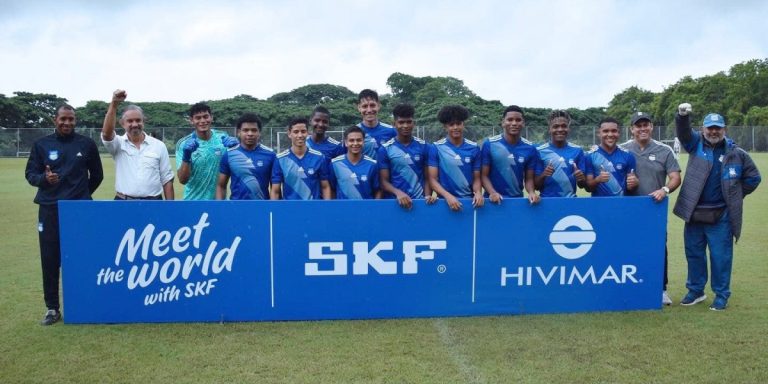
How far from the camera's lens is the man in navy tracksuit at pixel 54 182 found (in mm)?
5398

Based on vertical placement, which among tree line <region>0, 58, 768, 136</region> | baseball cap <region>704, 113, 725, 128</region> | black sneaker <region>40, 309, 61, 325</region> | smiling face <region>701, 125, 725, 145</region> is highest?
tree line <region>0, 58, 768, 136</region>

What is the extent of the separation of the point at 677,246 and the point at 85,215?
767 cm

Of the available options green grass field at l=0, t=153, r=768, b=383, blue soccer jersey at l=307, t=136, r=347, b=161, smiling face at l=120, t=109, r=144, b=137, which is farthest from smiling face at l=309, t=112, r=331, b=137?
green grass field at l=0, t=153, r=768, b=383

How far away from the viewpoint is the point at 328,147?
6320 mm

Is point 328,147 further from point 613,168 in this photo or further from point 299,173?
point 613,168

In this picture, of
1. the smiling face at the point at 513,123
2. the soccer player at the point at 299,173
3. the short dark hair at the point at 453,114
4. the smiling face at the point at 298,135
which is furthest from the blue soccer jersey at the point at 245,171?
the smiling face at the point at 513,123

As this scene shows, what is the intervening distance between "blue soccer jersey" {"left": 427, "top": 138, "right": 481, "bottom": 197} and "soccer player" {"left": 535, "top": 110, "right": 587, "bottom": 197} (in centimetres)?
64

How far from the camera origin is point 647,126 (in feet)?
19.9

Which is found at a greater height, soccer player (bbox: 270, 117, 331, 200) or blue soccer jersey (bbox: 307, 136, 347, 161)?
blue soccer jersey (bbox: 307, 136, 347, 161)

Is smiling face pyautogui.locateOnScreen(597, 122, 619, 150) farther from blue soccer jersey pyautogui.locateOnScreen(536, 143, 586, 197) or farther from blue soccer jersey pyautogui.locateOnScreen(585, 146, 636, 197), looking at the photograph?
blue soccer jersey pyautogui.locateOnScreen(536, 143, 586, 197)

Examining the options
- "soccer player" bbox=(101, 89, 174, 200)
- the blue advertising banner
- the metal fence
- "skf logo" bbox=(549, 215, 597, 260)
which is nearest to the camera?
the blue advertising banner

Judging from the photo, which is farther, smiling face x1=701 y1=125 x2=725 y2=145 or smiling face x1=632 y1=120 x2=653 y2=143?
smiling face x1=632 y1=120 x2=653 y2=143

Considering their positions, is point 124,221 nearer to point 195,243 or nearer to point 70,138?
point 195,243

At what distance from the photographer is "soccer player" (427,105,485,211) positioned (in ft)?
19.1
